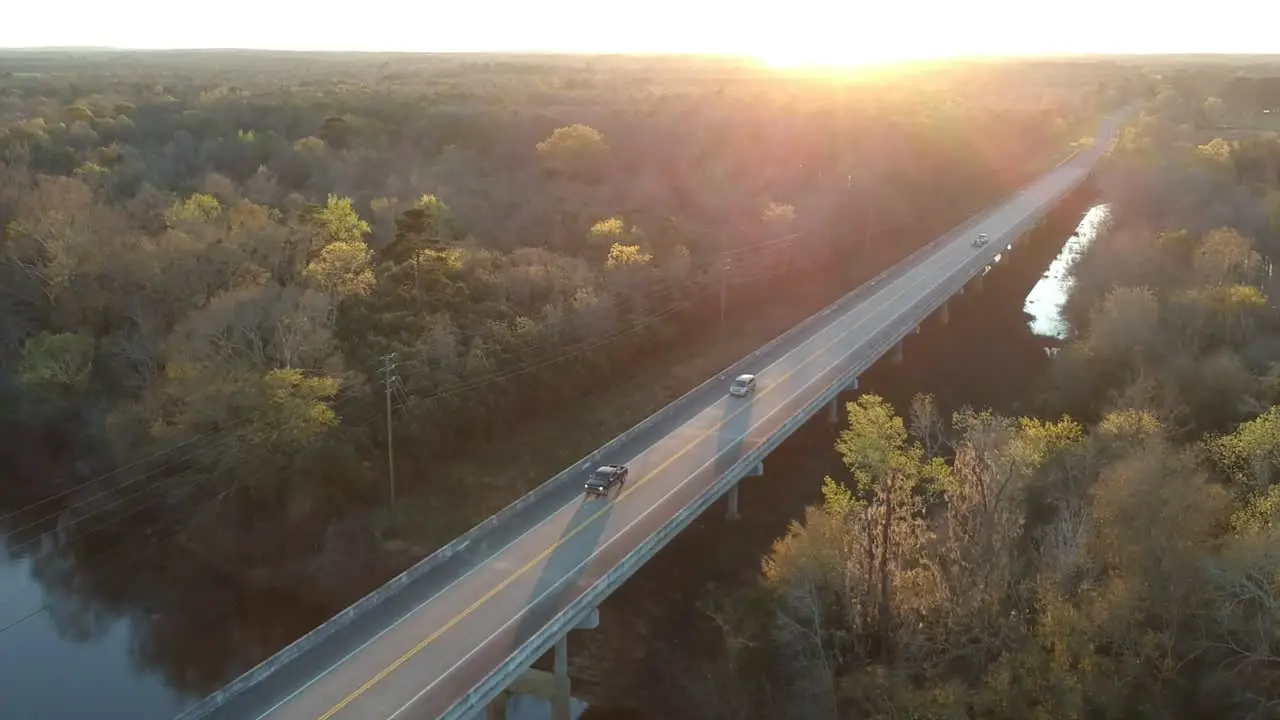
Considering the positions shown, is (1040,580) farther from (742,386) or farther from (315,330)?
(315,330)

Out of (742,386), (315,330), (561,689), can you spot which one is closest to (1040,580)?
(561,689)

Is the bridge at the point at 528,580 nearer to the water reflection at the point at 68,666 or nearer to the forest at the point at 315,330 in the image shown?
the forest at the point at 315,330

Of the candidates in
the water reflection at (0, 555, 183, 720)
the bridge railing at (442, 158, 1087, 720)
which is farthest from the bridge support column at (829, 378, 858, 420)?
the water reflection at (0, 555, 183, 720)

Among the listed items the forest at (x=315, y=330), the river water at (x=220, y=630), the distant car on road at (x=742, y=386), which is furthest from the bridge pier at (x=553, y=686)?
the distant car on road at (x=742, y=386)

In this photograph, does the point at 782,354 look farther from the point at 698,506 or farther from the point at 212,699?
the point at 212,699

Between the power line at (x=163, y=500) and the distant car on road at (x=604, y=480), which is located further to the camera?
the power line at (x=163, y=500)

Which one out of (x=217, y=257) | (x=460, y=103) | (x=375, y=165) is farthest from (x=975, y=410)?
(x=460, y=103)
